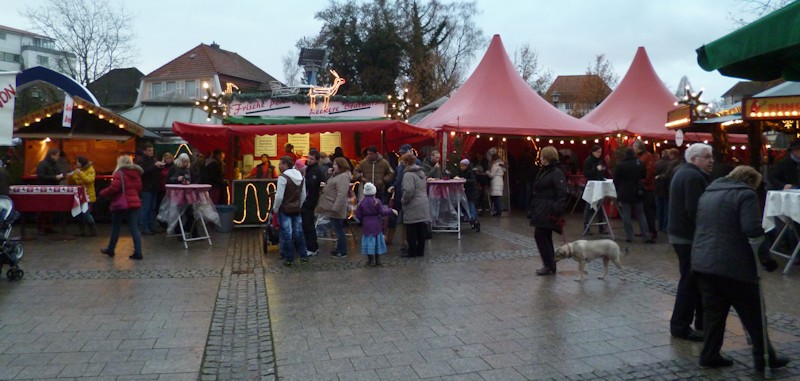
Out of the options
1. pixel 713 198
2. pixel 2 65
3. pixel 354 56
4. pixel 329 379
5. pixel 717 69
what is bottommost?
pixel 329 379

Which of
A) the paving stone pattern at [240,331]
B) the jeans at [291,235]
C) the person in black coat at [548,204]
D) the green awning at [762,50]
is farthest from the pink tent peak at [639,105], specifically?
the green awning at [762,50]

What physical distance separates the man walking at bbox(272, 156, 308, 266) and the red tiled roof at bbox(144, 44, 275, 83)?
42.8m

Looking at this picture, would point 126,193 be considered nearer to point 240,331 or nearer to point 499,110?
point 240,331

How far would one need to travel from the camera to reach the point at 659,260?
860 cm

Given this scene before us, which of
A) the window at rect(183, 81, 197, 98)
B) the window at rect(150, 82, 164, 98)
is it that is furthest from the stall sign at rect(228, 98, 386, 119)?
the window at rect(150, 82, 164, 98)

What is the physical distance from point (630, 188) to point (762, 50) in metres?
6.91

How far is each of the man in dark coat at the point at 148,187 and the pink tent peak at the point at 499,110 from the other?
259 inches

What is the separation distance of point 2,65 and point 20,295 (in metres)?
85.5

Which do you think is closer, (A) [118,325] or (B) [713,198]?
(B) [713,198]

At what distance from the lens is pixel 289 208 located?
845 centimetres

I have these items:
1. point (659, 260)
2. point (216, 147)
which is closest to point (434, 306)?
point (659, 260)

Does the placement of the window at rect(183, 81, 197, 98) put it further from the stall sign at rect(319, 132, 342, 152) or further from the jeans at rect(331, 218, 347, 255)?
the jeans at rect(331, 218, 347, 255)

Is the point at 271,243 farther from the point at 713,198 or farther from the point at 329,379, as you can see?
the point at 713,198

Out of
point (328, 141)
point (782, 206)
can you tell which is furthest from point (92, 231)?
point (782, 206)
